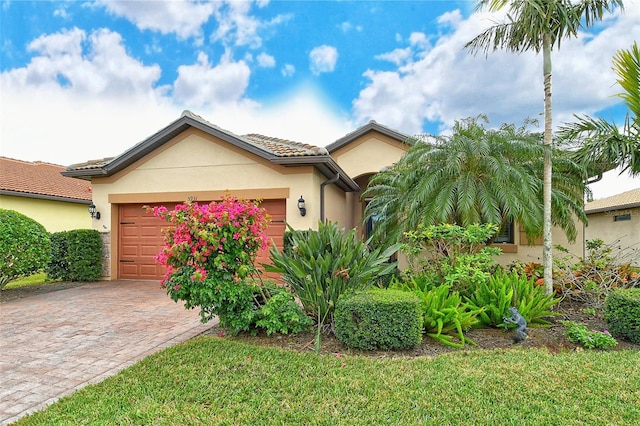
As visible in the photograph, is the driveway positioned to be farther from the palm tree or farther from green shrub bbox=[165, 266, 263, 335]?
the palm tree

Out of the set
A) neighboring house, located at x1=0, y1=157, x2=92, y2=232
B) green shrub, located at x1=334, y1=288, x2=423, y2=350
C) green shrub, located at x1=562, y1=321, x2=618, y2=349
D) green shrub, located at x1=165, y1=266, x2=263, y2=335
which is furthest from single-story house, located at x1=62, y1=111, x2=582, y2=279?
neighboring house, located at x1=0, y1=157, x2=92, y2=232

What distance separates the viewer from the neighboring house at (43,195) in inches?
575

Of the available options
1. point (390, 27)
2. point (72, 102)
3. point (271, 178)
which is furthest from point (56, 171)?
point (390, 27)

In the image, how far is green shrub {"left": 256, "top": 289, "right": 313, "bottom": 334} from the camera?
4.69 m

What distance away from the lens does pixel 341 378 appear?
3.52m

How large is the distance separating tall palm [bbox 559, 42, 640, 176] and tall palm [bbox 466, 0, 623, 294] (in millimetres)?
1077

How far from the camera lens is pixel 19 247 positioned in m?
8.57

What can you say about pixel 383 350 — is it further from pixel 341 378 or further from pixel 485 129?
pixel 485 129

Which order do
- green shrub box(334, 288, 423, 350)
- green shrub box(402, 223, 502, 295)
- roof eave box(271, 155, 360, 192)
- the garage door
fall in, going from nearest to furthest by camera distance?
green shrub box(334, 288, 423, 350) → green shrub box(402, 223, 502, 295) → roof eave box(271, 155, 360, 192) → the garage door

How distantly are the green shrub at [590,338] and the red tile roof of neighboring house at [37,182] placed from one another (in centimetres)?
1888

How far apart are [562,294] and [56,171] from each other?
79.9 feet

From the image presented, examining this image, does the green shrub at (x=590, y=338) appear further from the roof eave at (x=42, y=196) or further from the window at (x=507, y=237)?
the roof eave at (x=42, y=196)

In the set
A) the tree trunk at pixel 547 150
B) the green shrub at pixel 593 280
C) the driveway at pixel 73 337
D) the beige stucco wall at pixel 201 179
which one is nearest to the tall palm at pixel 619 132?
the tree trunk at pixel 547 150

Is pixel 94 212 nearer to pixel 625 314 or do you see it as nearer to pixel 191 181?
pixel 191 181
